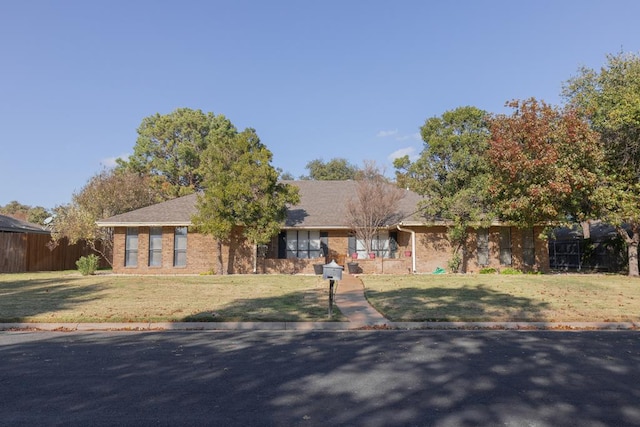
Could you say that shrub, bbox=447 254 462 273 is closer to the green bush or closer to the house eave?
the house eave

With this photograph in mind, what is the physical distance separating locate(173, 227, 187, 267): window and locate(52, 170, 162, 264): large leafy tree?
6.28m

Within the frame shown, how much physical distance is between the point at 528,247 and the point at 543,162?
24.0ft

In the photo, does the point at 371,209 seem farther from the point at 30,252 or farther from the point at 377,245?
the point at 30,252

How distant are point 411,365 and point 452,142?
18135mm

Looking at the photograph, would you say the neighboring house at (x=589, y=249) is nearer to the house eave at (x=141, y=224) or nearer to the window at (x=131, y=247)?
the house eave at (x=141, y=224)

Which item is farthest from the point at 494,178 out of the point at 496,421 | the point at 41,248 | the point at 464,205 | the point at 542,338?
the point at 41,248

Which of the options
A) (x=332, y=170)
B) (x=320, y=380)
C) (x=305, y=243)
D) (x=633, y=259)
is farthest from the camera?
(x=332, y=170)

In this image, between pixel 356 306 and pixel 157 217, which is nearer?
pixel 356 306

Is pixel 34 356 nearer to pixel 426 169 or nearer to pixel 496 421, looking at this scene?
pixel 496 421

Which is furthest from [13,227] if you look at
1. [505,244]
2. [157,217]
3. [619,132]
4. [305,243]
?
[619,132]

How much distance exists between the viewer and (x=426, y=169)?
78.1 feet

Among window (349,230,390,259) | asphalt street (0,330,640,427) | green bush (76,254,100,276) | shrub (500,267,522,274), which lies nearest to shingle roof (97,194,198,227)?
green bush (76,254,100,276)

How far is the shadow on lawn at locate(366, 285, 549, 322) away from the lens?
36.1 feet

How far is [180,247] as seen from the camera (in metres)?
25.2
